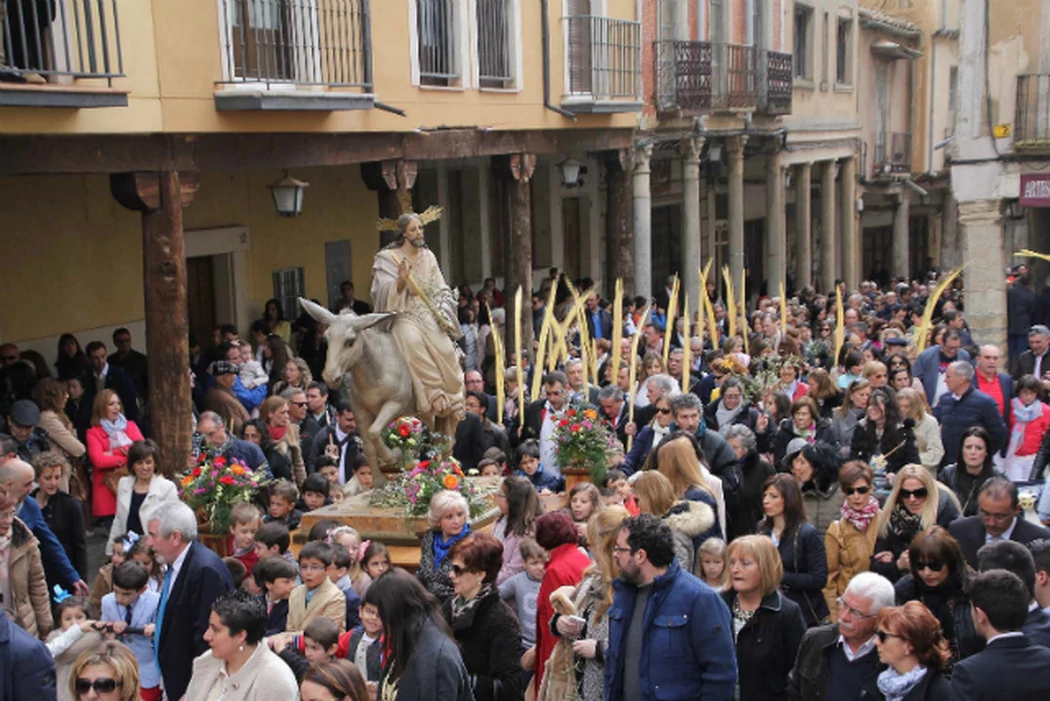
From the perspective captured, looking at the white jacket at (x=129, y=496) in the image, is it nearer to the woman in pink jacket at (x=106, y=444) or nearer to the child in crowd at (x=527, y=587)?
the woman in pink jacket at (x=106, y=444)

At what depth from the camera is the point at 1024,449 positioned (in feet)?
33.3

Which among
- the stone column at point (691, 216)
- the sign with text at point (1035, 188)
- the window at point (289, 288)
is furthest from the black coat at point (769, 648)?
the stone column at point (691, 216)

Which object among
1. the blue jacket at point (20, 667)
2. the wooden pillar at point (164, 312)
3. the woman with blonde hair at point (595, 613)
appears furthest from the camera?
the wooden pillar at point (164, 312)

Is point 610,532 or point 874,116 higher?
point 874,116

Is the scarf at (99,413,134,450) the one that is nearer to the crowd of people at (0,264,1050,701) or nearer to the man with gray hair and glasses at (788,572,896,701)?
the crowd of people at (0,264,1050,701)

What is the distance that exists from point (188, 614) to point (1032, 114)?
1496 cm

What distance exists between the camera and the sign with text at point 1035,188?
1769 centimetres

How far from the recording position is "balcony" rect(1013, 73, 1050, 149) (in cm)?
1789

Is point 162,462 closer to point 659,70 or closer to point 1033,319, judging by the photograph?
point 1033,319

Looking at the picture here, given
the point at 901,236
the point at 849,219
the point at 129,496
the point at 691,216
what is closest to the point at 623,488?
the point at 129,496

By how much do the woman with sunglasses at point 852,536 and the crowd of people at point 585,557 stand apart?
0.01 meters

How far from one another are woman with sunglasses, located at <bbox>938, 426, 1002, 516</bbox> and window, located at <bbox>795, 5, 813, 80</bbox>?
23.3 metres

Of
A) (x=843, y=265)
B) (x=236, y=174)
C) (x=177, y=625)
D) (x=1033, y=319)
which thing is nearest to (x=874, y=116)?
(x=843, y=265)

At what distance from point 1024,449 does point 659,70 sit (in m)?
13.5
